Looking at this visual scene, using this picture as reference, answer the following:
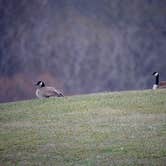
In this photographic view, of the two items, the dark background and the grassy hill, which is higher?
the dark background

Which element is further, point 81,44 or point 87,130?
point 81,44

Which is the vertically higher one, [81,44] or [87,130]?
[81,44]

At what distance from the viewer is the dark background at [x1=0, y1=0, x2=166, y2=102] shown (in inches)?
642

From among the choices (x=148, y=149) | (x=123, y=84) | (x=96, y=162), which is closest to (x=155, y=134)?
(x=148, y=149)

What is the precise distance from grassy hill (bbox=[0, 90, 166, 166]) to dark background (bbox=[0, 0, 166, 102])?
4.07 meters

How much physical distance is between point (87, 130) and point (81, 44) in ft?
25.2

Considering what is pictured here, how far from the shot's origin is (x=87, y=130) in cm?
899

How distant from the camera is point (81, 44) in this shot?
1644cm

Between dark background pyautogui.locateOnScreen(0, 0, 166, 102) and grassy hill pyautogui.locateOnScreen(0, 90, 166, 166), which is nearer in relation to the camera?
grassy hill pyautogui.locateOnScreen(0, 90, 166, 166)

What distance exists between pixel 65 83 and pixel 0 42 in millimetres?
2282

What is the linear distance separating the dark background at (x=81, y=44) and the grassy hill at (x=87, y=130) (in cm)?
407

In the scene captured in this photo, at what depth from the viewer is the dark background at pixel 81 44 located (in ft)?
53.5

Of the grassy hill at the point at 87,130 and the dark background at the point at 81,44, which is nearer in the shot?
the grassy hill at the point at 87,130

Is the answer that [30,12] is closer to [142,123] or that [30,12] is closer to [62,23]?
[62,23]
